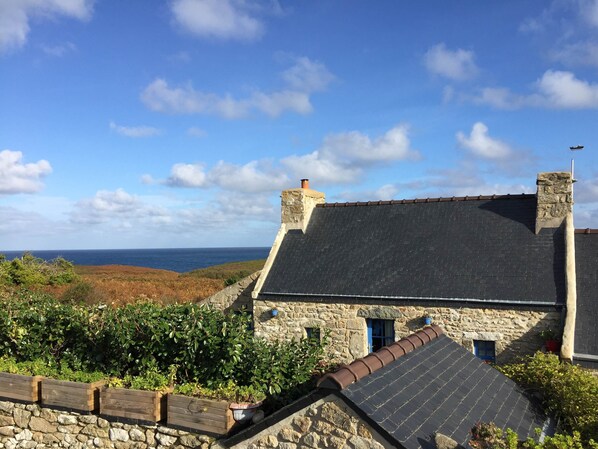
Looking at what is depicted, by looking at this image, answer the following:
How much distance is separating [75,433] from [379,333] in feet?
27.5

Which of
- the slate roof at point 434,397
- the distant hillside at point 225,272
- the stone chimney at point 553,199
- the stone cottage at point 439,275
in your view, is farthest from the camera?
the distant hillside at point 225,272

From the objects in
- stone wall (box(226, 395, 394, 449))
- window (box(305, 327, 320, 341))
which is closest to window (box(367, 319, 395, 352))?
window (box(305, 327, 320, 341))

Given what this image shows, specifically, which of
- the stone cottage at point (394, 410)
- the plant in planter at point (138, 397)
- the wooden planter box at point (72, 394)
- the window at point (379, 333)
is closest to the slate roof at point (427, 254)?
the window at point (379, 333)

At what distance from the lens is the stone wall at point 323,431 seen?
182 inches

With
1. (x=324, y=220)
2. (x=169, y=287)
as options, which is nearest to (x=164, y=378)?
(x=324, y=220)

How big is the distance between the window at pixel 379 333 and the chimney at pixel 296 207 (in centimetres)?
447

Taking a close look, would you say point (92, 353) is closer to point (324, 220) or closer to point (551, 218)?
point (324, 220)

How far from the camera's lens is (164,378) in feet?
22.1

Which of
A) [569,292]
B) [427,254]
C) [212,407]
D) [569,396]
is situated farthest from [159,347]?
[569,292]

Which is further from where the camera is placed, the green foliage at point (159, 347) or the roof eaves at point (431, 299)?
the roof eaves at point (431, 299)

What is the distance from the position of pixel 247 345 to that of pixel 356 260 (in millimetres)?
7904

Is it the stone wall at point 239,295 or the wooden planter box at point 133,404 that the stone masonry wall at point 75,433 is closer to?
the wooden planter box at point 133,404

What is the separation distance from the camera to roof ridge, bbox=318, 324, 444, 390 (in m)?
4.72

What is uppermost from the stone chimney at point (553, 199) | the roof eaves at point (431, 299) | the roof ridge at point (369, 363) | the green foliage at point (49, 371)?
the stone chimney at point (553, 199)
